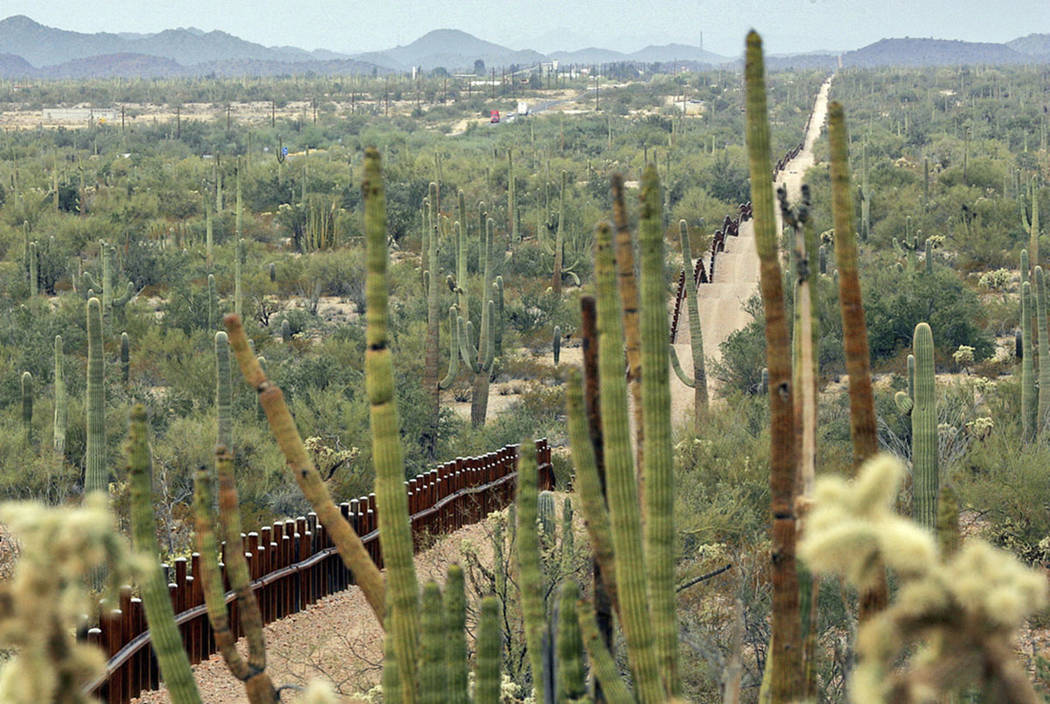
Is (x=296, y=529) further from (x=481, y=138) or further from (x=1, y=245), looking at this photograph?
(x=481, y=138)

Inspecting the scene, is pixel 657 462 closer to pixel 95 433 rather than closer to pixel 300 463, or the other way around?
pixel 300 463

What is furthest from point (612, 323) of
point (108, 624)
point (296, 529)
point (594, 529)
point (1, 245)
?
point (1, 245)

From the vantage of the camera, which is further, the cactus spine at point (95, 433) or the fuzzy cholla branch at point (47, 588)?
the cactus spine at point (95, 433)

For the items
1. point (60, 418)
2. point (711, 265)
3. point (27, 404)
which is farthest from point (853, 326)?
point (711, 265)

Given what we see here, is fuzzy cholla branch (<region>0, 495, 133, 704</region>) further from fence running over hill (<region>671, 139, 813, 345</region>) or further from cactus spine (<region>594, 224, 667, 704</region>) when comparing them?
fence running over hill (<region>671, 139, 813, 345</region>)

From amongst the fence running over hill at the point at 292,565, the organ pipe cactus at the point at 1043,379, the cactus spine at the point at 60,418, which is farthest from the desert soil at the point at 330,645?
the organ pipe cactus at the point at 1043,379

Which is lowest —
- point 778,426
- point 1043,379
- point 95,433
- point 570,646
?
point 1043,379

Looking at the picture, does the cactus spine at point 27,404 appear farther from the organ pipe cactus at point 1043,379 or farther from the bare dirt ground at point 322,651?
the organ pipe cactus at point 1043,379
